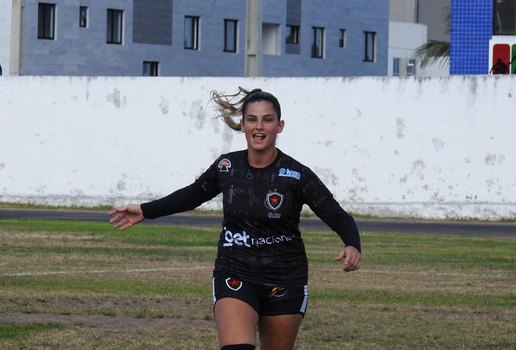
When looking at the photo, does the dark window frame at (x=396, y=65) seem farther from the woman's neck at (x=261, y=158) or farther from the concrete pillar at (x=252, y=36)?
the woman's neck at (x=261, y=158)

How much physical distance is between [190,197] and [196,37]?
6494cm

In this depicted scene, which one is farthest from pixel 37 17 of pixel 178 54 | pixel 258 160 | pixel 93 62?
pixel 258 160

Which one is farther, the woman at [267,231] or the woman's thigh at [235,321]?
the woman at [267,231]

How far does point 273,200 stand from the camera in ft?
24.3

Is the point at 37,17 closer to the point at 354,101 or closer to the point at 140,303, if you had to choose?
the point at 354,101

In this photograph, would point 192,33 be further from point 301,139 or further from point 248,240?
point 248,240

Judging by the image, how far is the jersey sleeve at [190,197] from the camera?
7742 millimetres

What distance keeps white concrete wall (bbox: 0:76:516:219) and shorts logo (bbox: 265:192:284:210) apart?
910 inches

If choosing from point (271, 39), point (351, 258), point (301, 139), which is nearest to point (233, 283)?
point (351, 258)

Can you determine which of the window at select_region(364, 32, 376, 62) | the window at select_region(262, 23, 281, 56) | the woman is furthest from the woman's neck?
the window at select_region(364, 32, 376, 62)

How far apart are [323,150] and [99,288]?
17509 millimetres

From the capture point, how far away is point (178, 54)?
234 feet

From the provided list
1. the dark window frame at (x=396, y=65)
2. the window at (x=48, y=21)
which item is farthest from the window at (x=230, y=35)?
the dark window frame at (x=396, y=65)

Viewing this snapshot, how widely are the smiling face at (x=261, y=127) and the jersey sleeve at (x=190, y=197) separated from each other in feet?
1.20
